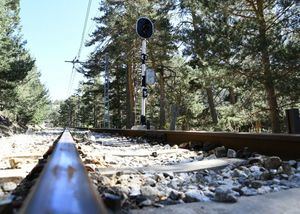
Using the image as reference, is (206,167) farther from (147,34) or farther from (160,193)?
(147,34)

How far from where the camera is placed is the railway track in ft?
4.48

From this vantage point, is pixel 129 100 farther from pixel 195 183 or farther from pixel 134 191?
pixel 134 191

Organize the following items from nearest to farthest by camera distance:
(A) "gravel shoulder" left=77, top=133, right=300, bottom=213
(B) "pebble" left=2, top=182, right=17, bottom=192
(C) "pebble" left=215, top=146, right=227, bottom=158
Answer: (A) "gravel shoulder" left=77, top=133, right=300, bottom=213, (B) "pebble" left=2, top=182, right=17, bottom=192, (C) "pebble" left=215, top=146, right=227, bottom=158

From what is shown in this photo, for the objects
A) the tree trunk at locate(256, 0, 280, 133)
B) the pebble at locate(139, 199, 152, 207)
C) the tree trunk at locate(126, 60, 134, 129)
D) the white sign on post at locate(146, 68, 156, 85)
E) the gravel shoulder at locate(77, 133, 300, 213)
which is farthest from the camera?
the tree trunk at locate(126, 60, 134, 129)

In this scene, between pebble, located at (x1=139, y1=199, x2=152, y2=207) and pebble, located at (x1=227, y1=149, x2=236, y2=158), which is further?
pebble, located at (x1=227, y1=149, x2=236, y2=158)

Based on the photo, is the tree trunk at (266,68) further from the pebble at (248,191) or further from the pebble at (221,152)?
the pebble at (248,191)

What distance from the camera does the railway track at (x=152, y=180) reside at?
1.36m

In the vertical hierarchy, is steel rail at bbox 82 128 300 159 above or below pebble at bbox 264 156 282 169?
above

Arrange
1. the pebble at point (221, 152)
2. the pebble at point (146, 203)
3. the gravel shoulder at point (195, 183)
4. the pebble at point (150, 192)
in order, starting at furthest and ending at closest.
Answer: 1. the pebble at point (221, 152)
2. the pebble at point (150, 192)
3. the gravel shoulder at point (195, 183)
4. the pebble at point (146, 203)

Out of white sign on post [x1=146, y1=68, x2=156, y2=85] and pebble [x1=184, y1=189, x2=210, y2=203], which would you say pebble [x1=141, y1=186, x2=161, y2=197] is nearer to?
pebble [x1=184, y1=189, x2=210, y2=203]

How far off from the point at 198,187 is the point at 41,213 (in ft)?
7.80

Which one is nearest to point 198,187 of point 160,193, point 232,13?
point 160,193

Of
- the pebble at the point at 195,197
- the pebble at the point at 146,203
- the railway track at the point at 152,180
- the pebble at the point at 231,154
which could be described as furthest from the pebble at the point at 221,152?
the pebble at the point at 146,203

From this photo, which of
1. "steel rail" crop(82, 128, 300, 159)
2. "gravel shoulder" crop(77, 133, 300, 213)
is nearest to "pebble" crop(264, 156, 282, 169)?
"gravel shoulder" crop(77, 133, 300, 213)
